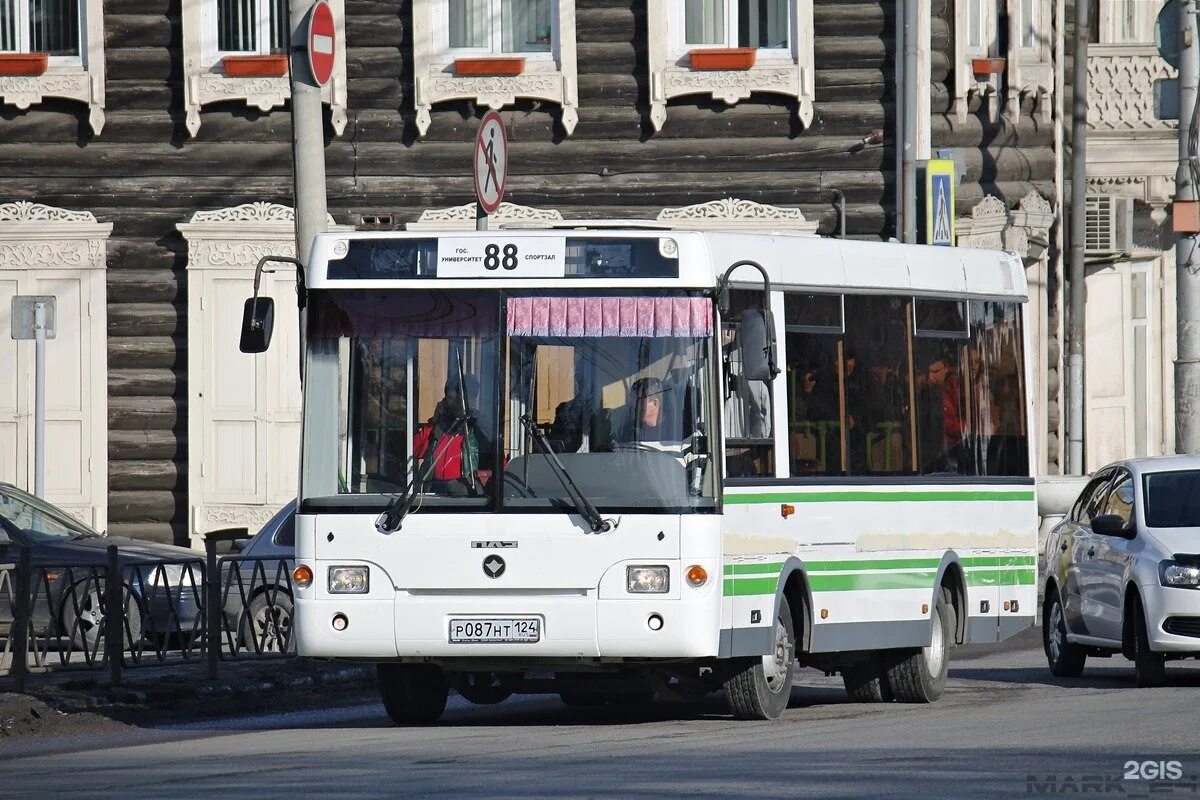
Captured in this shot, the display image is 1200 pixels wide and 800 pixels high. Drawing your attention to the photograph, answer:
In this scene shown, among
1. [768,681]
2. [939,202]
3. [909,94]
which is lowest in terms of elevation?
[768,681]

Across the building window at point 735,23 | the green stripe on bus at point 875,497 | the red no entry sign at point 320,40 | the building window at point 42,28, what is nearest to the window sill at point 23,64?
the building window at point 42,28

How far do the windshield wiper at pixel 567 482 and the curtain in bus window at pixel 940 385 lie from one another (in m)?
2.85

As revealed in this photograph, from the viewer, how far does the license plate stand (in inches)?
498

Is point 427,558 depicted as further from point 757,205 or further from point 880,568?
point 757,205

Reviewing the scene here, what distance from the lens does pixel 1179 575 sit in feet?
52.0

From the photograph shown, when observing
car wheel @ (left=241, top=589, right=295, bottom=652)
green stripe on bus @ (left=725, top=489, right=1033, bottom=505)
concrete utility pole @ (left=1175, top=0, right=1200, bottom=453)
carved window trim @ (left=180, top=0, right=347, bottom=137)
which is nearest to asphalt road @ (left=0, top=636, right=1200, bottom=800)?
green stripe on bus @ (left=725, top=489, right=1033, bottom=505)

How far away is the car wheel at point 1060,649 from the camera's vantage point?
56.6 ft

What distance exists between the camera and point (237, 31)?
2522 cm

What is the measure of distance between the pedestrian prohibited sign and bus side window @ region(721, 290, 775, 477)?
372 centimetres

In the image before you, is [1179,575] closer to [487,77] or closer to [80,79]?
[487,77]

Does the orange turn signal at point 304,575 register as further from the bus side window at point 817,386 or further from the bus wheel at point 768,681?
the bus side window at point 817,386

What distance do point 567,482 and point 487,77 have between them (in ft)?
42.5

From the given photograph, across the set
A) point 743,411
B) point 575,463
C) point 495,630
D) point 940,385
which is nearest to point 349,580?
point 495,630

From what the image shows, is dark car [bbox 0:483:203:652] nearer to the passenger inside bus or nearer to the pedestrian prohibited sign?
the pedestrian prohibited sign
